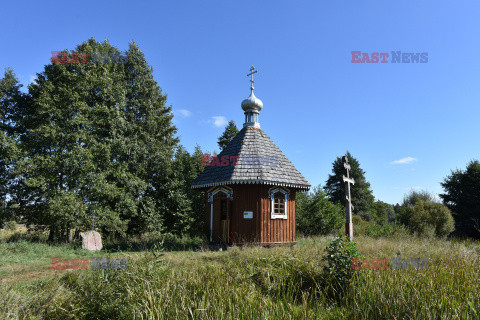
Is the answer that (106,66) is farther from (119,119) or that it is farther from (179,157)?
(179,157)

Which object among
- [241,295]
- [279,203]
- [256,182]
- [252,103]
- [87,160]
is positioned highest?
[252,103]

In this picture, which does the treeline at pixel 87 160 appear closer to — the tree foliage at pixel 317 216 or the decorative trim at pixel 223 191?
the decorative trim at pixel 223 191

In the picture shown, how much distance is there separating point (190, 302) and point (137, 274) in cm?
145

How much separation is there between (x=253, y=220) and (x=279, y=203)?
5.11 feet

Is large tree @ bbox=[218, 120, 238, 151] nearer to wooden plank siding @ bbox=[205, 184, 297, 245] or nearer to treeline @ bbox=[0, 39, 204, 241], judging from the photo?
treeline @ bbox=[0, 39, 204, 241]

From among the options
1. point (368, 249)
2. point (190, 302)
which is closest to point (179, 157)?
point (368, 249)

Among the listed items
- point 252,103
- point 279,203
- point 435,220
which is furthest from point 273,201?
point 435,220

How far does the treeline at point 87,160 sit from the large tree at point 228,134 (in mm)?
6735

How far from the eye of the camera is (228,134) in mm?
26938

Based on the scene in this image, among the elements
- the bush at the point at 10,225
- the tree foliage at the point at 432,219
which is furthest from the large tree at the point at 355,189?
the bush at the point at 10,225

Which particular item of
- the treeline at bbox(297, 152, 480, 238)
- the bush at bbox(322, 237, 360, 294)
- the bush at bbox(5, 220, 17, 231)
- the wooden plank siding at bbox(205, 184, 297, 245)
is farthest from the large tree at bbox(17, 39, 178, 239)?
the bush at bbox(322, 237, 360, 294)

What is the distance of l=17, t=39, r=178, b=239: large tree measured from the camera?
1380 centimetres

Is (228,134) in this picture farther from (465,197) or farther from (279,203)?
(465,197)

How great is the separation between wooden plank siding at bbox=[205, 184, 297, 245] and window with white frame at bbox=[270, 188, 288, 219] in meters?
0.23
